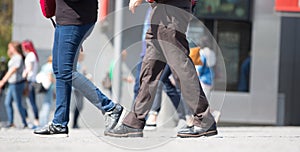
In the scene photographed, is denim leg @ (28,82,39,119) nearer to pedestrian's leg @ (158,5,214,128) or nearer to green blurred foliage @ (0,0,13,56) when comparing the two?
pedestrian's leg @ (158,5,214,128)

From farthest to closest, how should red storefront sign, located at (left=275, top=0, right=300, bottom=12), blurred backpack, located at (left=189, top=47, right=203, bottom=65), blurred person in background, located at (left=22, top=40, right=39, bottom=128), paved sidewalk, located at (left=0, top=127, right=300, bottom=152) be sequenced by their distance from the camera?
1. blurred person in background, located at (left=22, top=40, right=39, bottom=128)
2. red storefront sign, located at (left=275, top=0, right=300, bottom=12)
3. blurred backpack, located at (left=189, top=47, right=203, bottom=65)
4. paved sidewalk, located at (left=0, top=127, right=300, bottom=152)

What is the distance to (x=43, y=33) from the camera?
542 inches

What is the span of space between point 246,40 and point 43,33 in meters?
3.96

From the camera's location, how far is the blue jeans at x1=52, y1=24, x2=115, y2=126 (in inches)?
235

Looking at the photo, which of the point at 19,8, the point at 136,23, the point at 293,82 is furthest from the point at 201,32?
the point at 136,23

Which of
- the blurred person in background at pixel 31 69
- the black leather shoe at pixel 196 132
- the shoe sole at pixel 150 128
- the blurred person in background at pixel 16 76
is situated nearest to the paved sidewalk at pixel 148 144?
the black leather shoe at pixel 196 132

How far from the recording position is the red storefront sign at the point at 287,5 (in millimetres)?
11219

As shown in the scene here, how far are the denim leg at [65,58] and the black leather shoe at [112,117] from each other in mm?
355

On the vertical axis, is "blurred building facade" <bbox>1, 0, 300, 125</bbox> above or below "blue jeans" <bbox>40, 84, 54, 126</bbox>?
above

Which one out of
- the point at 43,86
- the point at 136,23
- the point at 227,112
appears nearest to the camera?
the point at 136,23

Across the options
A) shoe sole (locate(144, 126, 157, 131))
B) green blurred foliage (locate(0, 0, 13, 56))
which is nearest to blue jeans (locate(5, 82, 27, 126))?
shoe sole (locate(144, 126, 157, 131))

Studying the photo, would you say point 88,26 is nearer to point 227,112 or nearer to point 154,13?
point 154,13

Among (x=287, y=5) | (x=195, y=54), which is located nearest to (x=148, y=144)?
(x=195, y=54)

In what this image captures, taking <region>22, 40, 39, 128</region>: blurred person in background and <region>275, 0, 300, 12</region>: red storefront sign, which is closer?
<region>275, 0, 300, 12</region>: red storefront sign
